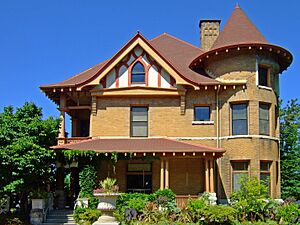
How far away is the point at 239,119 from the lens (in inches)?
965

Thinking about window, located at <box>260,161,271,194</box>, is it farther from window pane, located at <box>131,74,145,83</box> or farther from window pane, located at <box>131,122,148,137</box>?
window pane, located at <box>131,74,145,83</box>

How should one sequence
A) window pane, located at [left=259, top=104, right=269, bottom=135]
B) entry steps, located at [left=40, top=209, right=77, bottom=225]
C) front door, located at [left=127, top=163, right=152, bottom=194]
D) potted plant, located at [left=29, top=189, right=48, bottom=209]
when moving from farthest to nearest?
front door, located at [left=127, top=163, right=152, bottom=194]
window pane, located at [left=259, top=104, right=269, bottom=135]
entry steps, located at [left=40, top=209, right=77, bottom=225]
potted plant, located at [left=29, top=189, right=48, bottom=209]

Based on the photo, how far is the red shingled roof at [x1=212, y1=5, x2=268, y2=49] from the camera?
2492cm

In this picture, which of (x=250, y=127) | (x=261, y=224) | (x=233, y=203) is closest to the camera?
(x=261, y=224)

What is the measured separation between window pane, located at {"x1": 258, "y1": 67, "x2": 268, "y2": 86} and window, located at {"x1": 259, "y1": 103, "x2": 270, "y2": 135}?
4.28 feet

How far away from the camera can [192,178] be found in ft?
79.6

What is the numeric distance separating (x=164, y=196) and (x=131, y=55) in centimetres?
858

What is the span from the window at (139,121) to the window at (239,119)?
16.5 ft

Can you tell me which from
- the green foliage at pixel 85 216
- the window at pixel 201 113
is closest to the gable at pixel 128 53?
the window at pixel 201 113

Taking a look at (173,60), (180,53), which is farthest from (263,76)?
(180,53)

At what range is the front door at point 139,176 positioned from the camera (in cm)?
2462

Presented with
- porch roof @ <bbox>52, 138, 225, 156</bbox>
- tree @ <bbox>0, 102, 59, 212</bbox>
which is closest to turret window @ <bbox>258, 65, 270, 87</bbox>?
porch roof @ <bbox>52, 138, 225, 156</bbox>

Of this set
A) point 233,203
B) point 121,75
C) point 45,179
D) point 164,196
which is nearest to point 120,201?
point 164,196

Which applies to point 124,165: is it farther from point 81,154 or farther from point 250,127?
point 250,127
